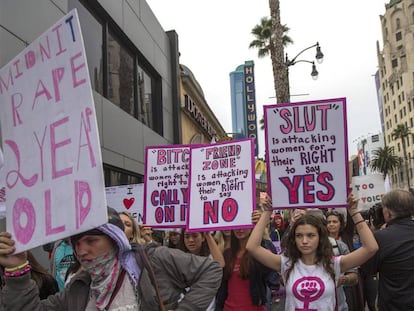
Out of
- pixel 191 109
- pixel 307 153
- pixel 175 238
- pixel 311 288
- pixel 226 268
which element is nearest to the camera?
pixel 311 288

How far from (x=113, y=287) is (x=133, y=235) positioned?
2.28 m

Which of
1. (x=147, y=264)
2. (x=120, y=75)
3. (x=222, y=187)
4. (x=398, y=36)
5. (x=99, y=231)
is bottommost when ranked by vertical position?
(x=147, y=264)

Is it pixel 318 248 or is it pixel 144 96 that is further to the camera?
pixel 144 96

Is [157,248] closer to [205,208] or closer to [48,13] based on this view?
[205,208]

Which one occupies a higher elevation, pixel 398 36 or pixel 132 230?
pixel 398 36

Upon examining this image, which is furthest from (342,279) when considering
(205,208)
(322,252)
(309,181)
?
(205,208)

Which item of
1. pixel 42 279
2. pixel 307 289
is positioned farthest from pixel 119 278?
pixel 307 289

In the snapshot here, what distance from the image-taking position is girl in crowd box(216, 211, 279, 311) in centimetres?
404

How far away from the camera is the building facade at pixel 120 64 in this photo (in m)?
7.64

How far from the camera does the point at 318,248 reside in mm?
3648

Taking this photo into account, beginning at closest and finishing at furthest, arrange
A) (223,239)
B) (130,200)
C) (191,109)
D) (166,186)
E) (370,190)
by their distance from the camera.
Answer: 1. (166,186)
2. (223,239)
3. (130,200)
4. (370,190)
5. (191,109)

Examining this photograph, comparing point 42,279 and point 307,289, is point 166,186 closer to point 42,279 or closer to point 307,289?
point 42,279

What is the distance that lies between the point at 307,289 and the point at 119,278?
169 cm

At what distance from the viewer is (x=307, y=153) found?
3.93 m
